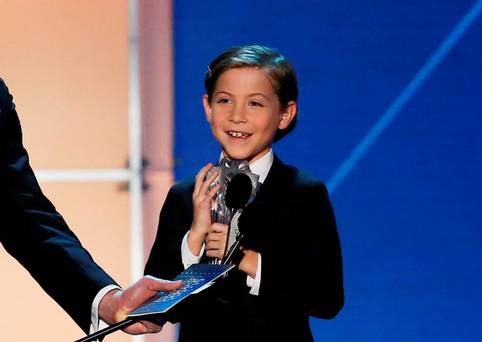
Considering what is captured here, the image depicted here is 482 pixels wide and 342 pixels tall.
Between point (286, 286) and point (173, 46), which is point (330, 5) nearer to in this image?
point (173, 46)

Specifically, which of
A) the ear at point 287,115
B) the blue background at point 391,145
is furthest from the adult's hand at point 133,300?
the blue background at point 391,145

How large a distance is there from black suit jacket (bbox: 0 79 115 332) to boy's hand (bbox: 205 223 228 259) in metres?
0.17

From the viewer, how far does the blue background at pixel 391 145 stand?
2635 mm

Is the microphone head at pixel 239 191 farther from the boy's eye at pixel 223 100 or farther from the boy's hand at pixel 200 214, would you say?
the boy's eye at pixel 223 100

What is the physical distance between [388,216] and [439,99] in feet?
1.08

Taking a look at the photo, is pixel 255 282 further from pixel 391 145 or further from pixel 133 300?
pixel 391 145

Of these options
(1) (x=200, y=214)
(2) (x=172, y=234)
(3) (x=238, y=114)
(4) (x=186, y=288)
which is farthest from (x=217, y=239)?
(4) (x=186, y=288)

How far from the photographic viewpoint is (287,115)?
1828mm

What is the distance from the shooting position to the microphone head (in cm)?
143

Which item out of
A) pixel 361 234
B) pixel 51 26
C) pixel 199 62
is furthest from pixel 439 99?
A: pixel 51 26

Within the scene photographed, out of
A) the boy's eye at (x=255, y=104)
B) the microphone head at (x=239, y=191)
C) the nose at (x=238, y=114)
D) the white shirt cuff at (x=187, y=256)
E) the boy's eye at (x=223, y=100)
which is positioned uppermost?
the boy's eye at (x=223, y=100)

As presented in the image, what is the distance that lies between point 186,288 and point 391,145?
150cm

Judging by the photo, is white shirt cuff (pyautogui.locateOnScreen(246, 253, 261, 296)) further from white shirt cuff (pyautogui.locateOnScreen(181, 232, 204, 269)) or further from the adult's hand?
the adult's hand

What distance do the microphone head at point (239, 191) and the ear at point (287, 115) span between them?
401mm
